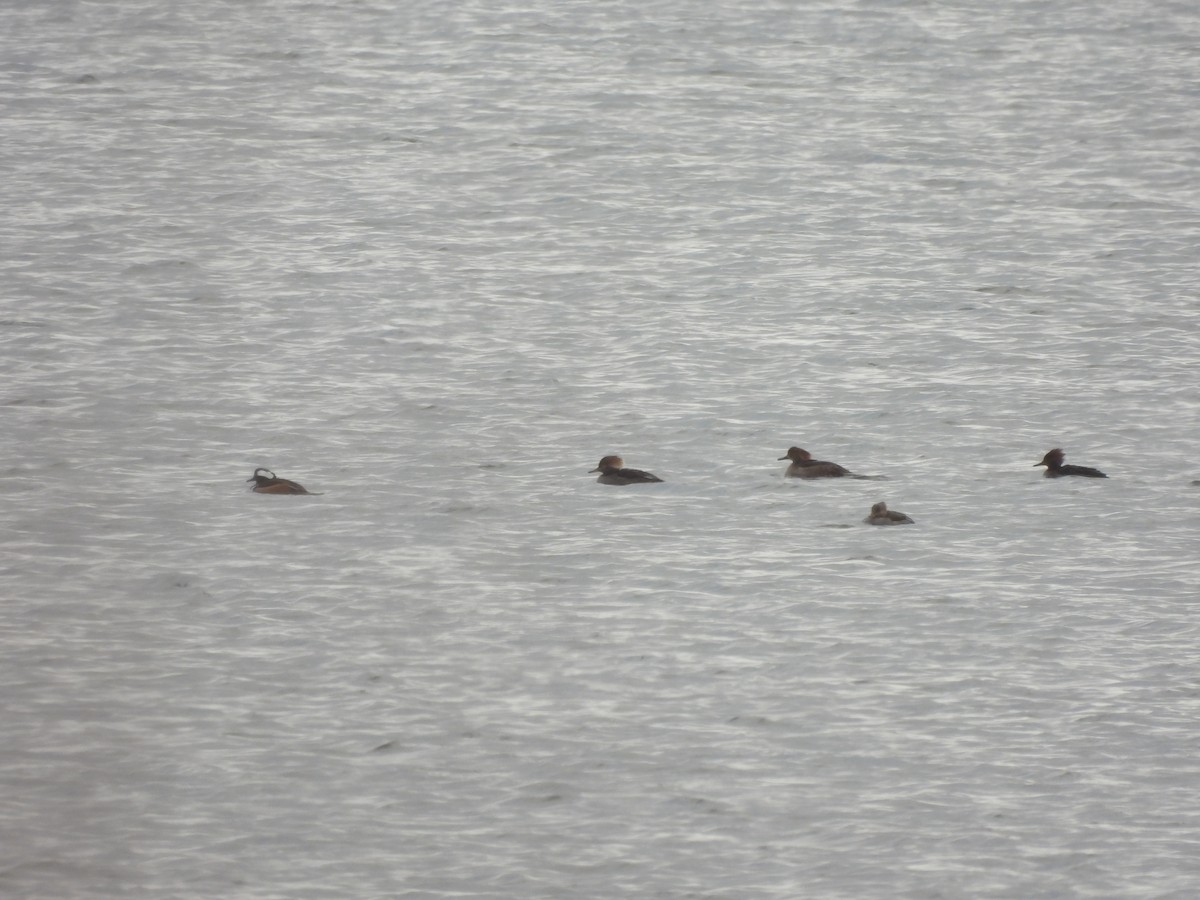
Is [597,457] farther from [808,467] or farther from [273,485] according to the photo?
[273,485]

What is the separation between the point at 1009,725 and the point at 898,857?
1661 mm

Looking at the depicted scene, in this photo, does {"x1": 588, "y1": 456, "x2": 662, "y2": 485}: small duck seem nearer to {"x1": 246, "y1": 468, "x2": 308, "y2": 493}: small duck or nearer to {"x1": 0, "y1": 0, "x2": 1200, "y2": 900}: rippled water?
{"x1": 0, "y1": 0, "x2": 1200, "y2": 900}: rippled water

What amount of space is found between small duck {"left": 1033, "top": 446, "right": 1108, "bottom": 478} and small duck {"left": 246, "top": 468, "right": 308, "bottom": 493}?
482cm

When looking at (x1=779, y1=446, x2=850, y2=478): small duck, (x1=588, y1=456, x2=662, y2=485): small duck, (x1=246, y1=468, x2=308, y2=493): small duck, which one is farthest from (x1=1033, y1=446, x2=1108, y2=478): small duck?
(x1=246, y1=468, x2=308, y2=493): small duck

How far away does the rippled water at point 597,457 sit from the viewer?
9758mm

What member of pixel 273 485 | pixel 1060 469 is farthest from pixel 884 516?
pixel 273 485

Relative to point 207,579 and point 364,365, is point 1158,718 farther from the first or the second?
point 364,365

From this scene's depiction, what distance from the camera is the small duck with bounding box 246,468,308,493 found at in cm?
1411

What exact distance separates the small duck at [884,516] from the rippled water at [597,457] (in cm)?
14

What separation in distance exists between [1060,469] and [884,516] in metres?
1.56

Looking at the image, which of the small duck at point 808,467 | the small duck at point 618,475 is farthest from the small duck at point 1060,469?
the small duck at point 618,475

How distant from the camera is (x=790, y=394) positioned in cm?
1664

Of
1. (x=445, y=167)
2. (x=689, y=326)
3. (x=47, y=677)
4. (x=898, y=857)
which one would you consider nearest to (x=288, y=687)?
(x=47, y=677)

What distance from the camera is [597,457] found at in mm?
15086
